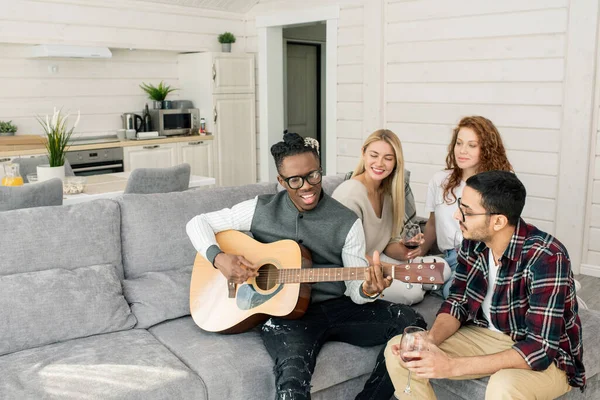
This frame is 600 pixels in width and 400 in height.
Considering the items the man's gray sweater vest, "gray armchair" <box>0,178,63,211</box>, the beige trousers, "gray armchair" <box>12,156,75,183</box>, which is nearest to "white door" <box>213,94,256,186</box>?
"gray armchair" <box>12,156,75,183</box>

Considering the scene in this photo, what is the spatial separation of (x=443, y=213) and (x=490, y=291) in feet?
3.05

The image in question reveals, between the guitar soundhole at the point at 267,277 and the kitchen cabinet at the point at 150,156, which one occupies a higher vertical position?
the kitchen cabinet at the point at 150,156

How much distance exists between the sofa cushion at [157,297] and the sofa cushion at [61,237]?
0.11m

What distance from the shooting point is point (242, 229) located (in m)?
2.59

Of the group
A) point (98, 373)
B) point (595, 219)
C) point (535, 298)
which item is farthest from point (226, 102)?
point (535, 298)

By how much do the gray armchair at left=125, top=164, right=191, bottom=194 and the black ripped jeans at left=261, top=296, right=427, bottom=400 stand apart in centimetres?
153

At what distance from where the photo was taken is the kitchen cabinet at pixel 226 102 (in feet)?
22.7

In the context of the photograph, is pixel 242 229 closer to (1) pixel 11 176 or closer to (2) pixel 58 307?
(2) pixel 58 307

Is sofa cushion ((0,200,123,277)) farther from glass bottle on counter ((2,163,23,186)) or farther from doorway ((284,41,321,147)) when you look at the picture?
doorway ((284,41,321,147))

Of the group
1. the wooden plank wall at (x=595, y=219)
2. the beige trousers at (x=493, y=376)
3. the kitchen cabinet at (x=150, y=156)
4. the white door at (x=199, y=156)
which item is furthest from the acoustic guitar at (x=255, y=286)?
the white door at (x=199, y=156)

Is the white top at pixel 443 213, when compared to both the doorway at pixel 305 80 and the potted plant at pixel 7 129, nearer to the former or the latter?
the potted plant at pixel 7 129

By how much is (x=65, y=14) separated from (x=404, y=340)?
5264mm

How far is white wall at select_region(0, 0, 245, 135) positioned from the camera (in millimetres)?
5852

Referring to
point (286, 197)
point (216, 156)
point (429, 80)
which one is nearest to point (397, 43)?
point (429, 80)
